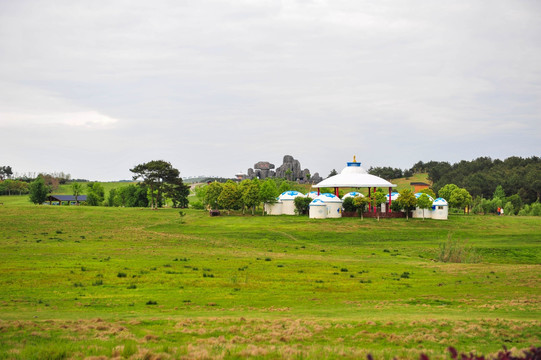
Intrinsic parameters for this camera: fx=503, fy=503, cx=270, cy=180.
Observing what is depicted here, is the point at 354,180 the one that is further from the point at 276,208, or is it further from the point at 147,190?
the point at 147,190

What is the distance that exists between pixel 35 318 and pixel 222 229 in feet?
207

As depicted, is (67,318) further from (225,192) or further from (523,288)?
(225,192)

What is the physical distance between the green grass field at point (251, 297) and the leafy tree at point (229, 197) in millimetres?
35105

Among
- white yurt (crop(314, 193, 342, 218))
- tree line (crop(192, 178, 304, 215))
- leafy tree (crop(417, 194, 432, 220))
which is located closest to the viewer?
leafy tree (crop(417, 194, 432, 220))

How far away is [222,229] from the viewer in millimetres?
84000

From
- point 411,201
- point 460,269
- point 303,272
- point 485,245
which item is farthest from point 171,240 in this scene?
point 411,201

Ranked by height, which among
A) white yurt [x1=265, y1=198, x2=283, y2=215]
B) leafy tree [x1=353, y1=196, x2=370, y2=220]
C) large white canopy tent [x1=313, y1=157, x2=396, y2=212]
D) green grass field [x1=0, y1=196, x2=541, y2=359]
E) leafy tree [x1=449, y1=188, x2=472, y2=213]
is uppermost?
large white canopy tent [x1=313, y1=157, x2=396, y2=212]

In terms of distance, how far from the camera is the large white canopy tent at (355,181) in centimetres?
11300

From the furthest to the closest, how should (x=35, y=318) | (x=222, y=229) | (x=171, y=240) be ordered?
(x=222, y=229), (x=171, y=240), (x=35, y=318)

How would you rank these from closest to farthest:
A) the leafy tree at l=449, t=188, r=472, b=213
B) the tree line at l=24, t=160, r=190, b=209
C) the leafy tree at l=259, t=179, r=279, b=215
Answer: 1. the leafy tree at l=449, t=188, r=472, b=213
2. the leafy tree at l=259, t=179, r=279, b=215
3. the tree line at l=24, t=160, r=190, b=209

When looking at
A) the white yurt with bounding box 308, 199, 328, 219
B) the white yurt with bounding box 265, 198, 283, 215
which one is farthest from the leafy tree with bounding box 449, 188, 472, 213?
the white yurt with bounding box 265, 198, 283, 215

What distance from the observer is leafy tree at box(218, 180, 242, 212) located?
110312mm

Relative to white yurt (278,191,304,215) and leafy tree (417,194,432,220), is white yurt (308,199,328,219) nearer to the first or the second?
white yurt (278,191,304,215)

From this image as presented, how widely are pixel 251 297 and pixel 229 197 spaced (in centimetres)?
8135
